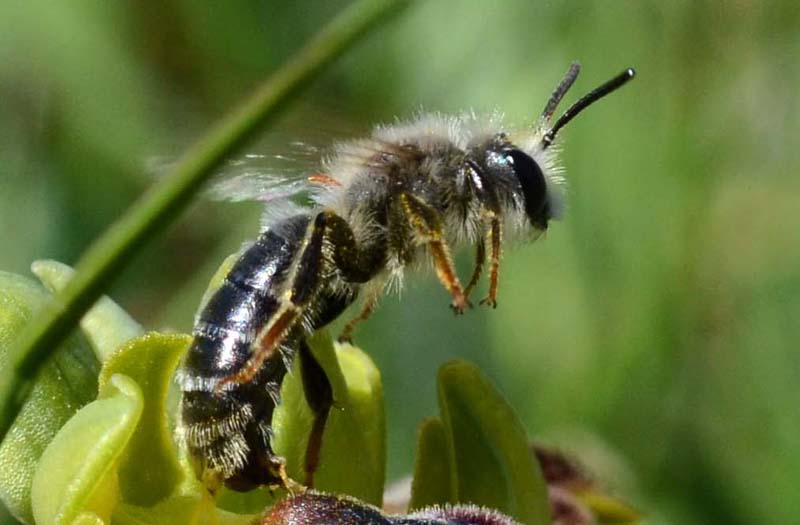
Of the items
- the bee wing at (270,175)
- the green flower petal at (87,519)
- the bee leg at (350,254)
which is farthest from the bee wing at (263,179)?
the green flower petal at (87,519)

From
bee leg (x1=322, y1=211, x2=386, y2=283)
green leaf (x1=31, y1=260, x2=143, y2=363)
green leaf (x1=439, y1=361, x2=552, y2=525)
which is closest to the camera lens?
green leaf (x1=31, y1=260, x2=143, y2=363)

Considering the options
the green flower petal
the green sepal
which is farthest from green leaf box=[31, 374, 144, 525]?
the green sepal

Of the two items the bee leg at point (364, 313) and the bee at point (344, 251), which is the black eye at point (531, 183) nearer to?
the bee at point (344, 251)

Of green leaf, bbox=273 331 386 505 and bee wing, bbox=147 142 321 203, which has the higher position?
bee wing, bbox=147 142 321 203

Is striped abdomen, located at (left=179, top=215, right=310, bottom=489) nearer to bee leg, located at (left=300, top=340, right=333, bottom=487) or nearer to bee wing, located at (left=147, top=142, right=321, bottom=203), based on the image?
bee leg, located at (left=300, top=340, right=333, bottom=487)

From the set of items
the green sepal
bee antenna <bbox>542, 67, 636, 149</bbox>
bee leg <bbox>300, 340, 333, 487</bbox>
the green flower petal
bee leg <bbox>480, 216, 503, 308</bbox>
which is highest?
→ bee antenna <bbox>542, 67, 636, 149</bbox>
